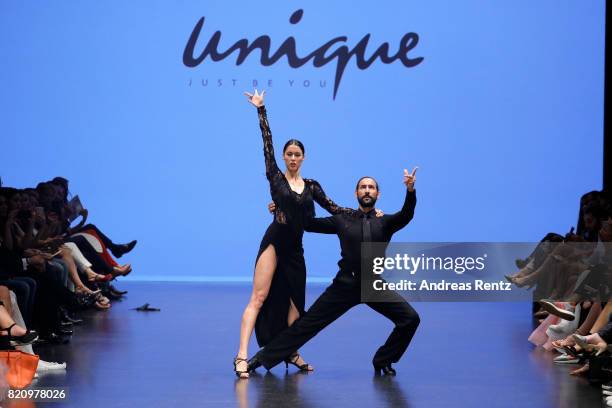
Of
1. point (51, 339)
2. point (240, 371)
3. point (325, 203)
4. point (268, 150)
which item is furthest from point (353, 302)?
point (51, 339)

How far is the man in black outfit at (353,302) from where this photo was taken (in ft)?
18.7

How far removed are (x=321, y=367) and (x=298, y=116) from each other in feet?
18.0

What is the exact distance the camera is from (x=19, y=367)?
200 inches

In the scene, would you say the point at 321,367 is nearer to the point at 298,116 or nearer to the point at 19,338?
the point at 19,338

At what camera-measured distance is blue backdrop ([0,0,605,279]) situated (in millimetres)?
11211

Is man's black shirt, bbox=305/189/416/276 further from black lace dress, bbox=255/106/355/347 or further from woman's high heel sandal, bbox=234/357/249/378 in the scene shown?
woman's high heel sandal, bbox=234/357/249/378

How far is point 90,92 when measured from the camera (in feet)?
37.6

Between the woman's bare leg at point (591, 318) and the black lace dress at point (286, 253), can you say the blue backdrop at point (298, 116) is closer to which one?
the woman's bare leg at point (591, 318)

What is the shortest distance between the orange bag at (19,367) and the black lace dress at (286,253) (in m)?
1.25

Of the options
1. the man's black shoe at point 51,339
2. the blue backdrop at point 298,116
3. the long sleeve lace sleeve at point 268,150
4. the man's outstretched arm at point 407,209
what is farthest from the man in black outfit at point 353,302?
the blue backdrop at point 298,116

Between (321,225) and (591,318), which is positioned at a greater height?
(321,225)

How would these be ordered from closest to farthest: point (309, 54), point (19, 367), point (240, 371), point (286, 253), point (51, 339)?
point (19, 367)
point (240, 371)
point (286, 253)
point (51, 339)
point (309, 54)

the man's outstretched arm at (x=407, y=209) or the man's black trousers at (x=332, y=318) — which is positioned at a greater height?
the man's outstretched arm at (x=407, y=209)

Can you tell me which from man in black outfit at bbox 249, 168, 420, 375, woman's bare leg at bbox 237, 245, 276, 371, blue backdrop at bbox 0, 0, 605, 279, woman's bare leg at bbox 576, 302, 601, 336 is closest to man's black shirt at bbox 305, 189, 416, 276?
man in black outfit at bbox 249, 168, 420, 375
